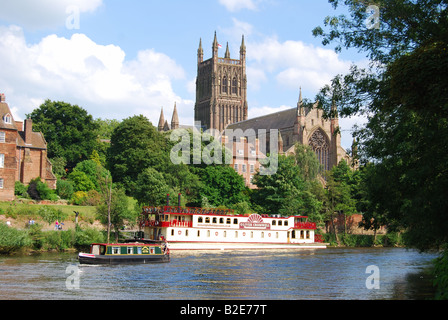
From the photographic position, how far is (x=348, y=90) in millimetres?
25812

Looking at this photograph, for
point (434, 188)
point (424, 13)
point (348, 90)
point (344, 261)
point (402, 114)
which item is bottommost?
point (344, 261)

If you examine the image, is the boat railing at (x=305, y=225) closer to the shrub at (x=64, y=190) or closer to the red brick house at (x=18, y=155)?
the shrub at (x=64, y=190)

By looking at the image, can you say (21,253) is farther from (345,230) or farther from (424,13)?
(345,230)

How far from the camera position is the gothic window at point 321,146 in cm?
10650

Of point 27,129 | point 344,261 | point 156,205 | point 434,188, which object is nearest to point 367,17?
point 434,188

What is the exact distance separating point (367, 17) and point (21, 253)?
31.1 meters

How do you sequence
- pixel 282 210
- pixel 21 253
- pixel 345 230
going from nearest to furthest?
pixel 21 253
pixel 282 210
pixel 345 230

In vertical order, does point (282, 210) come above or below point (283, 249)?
above

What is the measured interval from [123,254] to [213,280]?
10858 millimetres

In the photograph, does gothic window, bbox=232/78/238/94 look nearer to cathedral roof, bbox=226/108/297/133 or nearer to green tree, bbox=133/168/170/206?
cathedral roof, bbox=226/108/297/133

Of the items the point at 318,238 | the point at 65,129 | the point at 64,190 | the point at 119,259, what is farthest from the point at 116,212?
the point at 65,129

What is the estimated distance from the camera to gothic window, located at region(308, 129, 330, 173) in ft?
349

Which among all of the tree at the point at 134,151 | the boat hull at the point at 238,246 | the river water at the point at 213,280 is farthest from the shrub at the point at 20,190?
the river water at the point at 213,280

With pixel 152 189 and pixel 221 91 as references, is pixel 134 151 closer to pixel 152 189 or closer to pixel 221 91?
pixel 152 189
